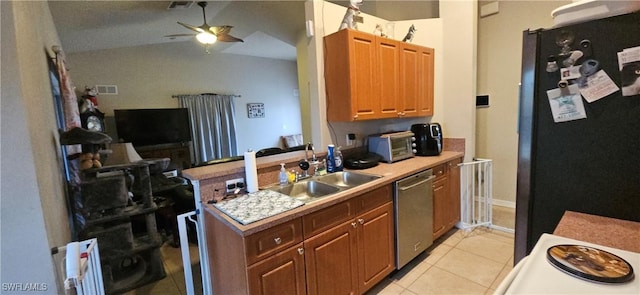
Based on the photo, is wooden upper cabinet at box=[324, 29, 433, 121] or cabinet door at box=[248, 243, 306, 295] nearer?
cabinet door at box=[248, 243, 306, 295]

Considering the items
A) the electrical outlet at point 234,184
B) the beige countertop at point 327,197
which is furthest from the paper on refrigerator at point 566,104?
the electrical outlet at point 234,184

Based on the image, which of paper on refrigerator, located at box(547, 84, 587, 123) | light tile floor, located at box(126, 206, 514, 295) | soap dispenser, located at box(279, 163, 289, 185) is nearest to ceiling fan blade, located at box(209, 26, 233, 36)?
soap dispenser, located at box(279, 163, 289, 185)

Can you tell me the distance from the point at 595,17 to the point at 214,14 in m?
4.79

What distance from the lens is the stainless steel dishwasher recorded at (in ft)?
7.29

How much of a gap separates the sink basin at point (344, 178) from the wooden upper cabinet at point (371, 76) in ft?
1.56

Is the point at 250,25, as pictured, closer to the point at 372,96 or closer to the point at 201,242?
the point at 372,96

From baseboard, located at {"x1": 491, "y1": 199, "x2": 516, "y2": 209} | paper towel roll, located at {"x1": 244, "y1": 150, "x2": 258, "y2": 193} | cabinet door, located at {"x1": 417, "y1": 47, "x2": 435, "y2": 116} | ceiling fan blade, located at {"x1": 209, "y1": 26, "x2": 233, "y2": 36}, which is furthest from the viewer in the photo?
ceiling fan blade, located at {"x1": 209, "y1": 26, "x2": 233, "y2": 36}

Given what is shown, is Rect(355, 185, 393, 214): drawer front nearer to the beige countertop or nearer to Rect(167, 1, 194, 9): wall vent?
the beige countertop

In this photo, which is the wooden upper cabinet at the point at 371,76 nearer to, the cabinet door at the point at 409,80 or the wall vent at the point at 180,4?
the cabinet door at the point at 409,80

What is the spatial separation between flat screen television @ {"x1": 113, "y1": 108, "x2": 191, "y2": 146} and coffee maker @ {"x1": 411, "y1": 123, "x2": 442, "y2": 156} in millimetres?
4905

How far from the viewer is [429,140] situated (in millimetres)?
2967

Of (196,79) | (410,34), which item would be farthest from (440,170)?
(196,79)

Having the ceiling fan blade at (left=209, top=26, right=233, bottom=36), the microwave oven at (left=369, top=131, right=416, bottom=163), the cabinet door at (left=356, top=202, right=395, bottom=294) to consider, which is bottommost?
the cabinet door at (left=356, top=202, right=395, bottom=294)

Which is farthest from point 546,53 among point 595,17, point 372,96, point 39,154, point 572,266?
point 39,154
